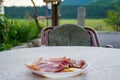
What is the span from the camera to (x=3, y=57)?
6.39 feet

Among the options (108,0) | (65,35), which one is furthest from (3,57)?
(108,0)

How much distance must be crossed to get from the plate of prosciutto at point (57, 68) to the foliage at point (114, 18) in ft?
21.4

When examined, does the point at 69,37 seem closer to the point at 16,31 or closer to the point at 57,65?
the point at 57,65

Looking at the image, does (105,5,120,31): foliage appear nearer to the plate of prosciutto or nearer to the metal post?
the metal post

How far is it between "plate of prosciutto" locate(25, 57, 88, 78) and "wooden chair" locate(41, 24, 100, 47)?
142cm

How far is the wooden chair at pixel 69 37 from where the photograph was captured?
10.00 ft

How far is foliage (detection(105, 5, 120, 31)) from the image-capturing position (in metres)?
7.93

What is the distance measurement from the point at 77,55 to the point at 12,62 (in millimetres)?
518

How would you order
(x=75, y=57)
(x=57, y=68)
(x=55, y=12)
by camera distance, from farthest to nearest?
1. (x=55, y=12)
2. (x=75, y=57)
3. (x=57, y=68)

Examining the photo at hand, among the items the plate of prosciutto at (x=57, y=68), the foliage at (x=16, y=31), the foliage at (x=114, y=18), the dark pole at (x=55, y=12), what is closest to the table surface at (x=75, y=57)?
the plate of prosciutto at (x=57, y=68)

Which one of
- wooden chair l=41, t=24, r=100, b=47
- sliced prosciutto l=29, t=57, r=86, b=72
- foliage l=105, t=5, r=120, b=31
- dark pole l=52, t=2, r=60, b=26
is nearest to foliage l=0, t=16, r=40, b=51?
dark pole l=52, t=2, r=60, b=26

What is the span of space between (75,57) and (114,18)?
6.21 metres

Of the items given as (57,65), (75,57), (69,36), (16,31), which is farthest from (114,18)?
(57,65)

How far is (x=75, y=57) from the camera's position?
1.95m
